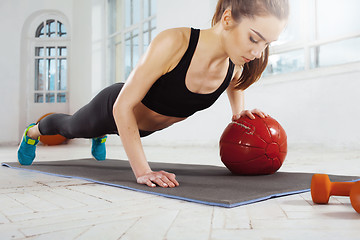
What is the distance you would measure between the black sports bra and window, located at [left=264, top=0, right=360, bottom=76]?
274cm

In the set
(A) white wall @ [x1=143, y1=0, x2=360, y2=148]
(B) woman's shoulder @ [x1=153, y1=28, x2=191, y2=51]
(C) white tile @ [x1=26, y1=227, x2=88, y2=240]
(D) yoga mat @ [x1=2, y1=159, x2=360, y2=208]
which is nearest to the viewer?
(C) white tile @ [x1=26, y1=227, x2=88, y2=240]

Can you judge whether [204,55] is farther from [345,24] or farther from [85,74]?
[85,74]

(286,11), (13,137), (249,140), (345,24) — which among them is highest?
(345,24)

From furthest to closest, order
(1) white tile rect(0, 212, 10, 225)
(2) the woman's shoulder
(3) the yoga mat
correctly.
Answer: (2) the woman's shoulder
(3) the yoga mat
(1) white tile rect(0, 212, 10, 225)

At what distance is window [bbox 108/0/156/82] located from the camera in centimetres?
606

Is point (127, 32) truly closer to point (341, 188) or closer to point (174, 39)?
point (174, 39)

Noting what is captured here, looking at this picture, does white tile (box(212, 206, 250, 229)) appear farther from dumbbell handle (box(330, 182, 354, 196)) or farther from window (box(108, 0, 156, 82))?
window (box(108, 0, 156, 82))

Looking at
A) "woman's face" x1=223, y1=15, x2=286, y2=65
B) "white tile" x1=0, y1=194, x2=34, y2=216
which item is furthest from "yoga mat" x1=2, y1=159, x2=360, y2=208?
"woman's face" x1=223, y1=15, x2=286, y2=65

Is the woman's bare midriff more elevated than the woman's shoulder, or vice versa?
the woman's shoulder

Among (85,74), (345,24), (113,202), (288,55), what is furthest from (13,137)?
(113,202)

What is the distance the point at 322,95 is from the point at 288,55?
2.99ft

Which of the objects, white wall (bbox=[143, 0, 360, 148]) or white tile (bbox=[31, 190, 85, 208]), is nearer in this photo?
white tile (bbox=[31, 190, 85, 208])

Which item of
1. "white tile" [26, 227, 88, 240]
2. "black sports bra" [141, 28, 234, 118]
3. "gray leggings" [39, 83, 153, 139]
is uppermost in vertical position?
"black sports bra" [141, 28, 234, 118]

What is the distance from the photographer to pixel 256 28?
1349 millimetres
